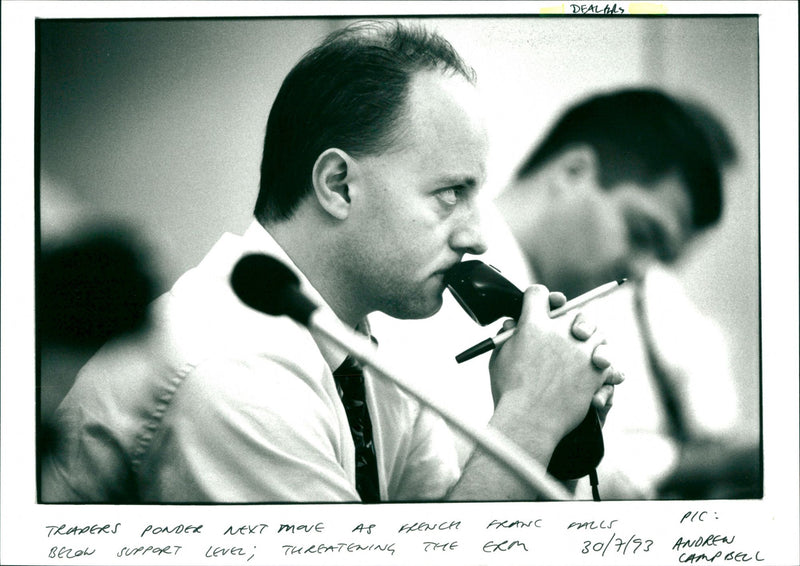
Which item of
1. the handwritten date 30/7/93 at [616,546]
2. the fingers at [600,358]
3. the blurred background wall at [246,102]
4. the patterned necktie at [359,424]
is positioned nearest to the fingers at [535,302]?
the fingers at [600,358]

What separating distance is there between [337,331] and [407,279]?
0.55 feet

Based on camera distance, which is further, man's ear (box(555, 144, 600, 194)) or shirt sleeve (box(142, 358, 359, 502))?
man's ear (box(555, 144, 600, 194))

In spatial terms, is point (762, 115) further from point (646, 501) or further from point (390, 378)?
point (390, 378)

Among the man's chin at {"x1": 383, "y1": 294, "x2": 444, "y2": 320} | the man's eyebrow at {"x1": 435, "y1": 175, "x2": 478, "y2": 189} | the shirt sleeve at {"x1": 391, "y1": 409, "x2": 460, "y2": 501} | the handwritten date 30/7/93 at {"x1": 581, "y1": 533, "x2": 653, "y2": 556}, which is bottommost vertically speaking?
the handwritten date 30/7/93 at {"x1": 581, "y1": 533, "x2": 653, "y2": 556}

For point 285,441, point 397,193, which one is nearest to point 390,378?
point 285,441

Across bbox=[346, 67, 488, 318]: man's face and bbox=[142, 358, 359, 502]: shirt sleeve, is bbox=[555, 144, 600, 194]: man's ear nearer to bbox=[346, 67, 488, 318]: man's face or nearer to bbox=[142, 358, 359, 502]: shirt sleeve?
bbox=[346, 67, 488, 318]: man's face

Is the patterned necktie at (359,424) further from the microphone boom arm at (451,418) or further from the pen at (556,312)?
the pen at (556,312)

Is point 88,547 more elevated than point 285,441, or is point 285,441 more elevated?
point 285,441

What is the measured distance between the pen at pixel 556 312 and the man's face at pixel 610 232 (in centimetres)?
1

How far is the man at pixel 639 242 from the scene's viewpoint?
5.05 feet

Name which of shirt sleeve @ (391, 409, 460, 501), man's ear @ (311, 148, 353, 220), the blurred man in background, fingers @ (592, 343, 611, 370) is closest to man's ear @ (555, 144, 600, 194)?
the blurred man in background

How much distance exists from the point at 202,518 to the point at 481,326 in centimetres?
64

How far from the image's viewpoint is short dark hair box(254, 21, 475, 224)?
1496 millimetres

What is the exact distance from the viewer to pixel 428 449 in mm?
1513
